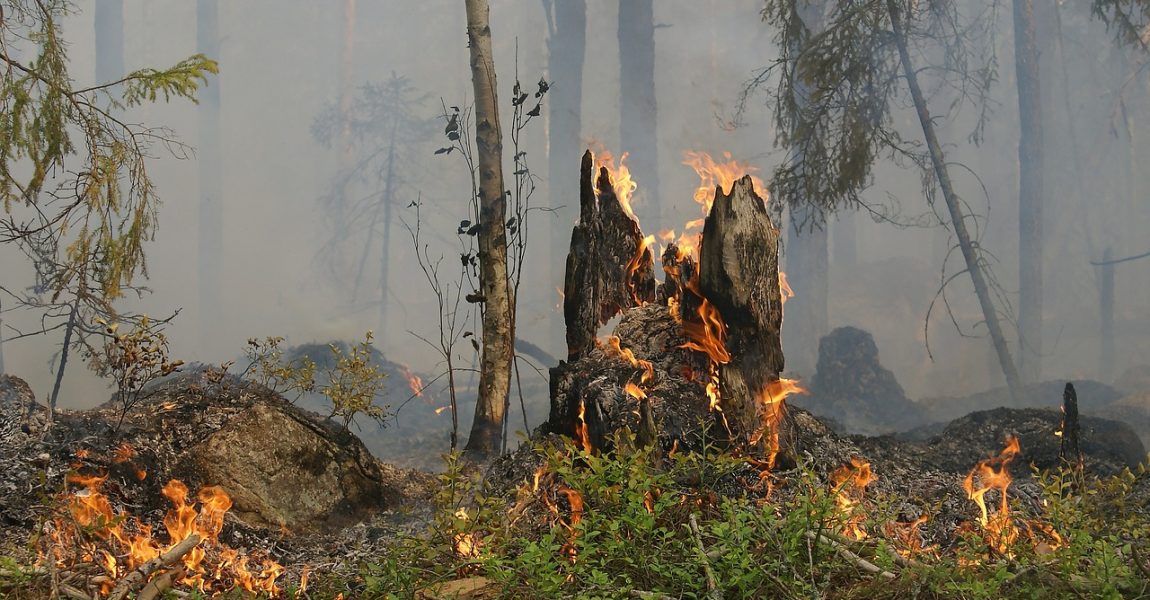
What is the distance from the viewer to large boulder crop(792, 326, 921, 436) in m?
15.7

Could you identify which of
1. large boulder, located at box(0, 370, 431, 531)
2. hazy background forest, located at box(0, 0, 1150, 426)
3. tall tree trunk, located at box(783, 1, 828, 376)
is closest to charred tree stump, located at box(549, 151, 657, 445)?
large boulder, located at box(0, 370, 431, 531)

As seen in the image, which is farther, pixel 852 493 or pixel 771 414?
pixel 771 414

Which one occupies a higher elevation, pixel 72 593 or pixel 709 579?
pixel 709 579

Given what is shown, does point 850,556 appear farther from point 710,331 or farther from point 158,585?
point 158,585

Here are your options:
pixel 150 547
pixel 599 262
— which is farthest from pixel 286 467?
pixel 599 262

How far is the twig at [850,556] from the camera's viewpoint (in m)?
3.25

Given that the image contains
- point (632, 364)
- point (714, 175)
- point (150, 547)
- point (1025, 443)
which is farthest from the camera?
point (1025, 443)

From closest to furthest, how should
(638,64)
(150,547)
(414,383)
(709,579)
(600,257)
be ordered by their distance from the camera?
(709,579) → (150,547) → (600,257) → (414,383) → (638,64)

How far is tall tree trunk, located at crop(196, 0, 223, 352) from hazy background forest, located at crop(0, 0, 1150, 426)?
0.40 feet

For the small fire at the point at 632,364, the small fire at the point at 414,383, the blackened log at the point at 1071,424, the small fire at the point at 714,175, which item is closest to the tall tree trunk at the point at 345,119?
the small fire at the point at 414,383

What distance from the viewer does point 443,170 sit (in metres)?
36.3

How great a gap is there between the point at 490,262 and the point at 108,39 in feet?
102

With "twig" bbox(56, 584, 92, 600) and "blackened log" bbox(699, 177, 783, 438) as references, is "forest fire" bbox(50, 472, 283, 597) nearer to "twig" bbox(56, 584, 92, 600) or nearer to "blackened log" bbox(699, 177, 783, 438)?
"twig" bbox(56, 584, 92, 600)

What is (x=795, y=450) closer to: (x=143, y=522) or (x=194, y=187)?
(x=143, y=522)
